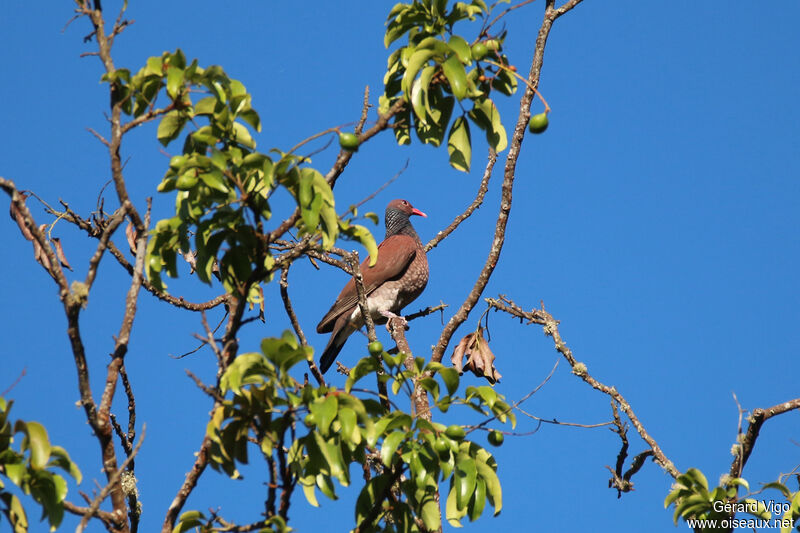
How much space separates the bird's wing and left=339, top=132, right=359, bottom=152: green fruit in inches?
139

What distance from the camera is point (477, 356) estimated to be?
406cm

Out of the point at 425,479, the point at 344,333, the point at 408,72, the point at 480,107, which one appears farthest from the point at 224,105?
the point at 344,333

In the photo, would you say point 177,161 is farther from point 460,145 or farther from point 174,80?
point 460,145

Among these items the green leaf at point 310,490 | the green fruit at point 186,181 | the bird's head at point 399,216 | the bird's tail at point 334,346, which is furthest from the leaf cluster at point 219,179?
the bird's head at point 399,216

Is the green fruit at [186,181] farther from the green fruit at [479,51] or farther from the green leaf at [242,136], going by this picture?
the green fruit at [479,51]

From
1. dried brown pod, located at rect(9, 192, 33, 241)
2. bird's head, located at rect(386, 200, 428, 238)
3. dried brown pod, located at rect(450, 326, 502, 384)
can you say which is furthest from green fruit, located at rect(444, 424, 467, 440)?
bird's head, located at rect(386, 200, 428, 238)

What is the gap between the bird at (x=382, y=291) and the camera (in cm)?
604

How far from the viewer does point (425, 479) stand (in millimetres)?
2334

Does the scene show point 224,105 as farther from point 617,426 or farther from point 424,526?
point 617,426

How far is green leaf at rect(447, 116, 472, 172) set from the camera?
256cm

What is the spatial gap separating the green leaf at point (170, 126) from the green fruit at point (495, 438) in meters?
1.36

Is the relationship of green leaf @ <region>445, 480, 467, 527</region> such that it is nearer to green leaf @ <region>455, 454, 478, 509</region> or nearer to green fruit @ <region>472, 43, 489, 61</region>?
green leaf @ <region>455, 454, 478, 509</region>

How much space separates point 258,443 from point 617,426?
1703 mm

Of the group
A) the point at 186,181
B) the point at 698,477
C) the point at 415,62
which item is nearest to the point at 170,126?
the point at 186,181
